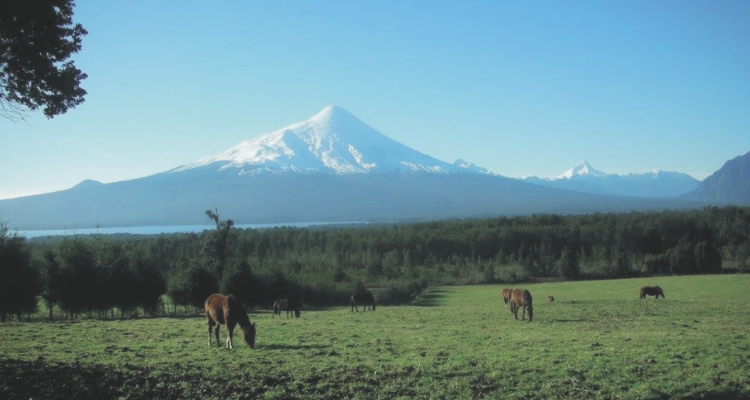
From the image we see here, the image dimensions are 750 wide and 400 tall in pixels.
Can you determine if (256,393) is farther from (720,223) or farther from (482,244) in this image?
(720,223)

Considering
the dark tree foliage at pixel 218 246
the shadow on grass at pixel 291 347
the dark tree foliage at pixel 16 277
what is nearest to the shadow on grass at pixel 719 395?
the shadow on grass at pixel 291 347

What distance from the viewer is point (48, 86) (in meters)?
10.7

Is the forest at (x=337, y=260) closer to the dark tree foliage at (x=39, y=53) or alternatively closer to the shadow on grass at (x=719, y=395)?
the dark tree foliage at (x=39, y=53)

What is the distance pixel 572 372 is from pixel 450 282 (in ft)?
218

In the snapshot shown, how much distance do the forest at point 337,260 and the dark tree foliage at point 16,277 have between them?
74 millimetres

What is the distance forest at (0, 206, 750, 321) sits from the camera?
1521 inches

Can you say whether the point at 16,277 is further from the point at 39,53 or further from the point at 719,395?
the point at 719,395

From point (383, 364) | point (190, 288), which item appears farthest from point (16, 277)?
point (383, 364)

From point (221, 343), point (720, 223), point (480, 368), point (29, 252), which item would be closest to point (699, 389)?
point (480, 368)

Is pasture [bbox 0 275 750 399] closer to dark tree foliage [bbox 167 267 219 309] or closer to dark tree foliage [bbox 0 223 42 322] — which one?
dark tree foliage [bbox 0 223 42 322]

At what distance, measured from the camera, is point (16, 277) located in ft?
113

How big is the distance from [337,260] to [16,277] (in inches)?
2179

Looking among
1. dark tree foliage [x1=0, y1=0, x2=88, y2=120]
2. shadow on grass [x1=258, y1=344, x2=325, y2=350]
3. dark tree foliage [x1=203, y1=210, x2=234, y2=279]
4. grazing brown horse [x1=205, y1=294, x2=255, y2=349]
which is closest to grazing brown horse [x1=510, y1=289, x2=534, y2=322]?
shadow on grass [x1=258, y1=344, x2=325, y2=350]

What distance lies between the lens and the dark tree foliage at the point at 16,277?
33.9m
